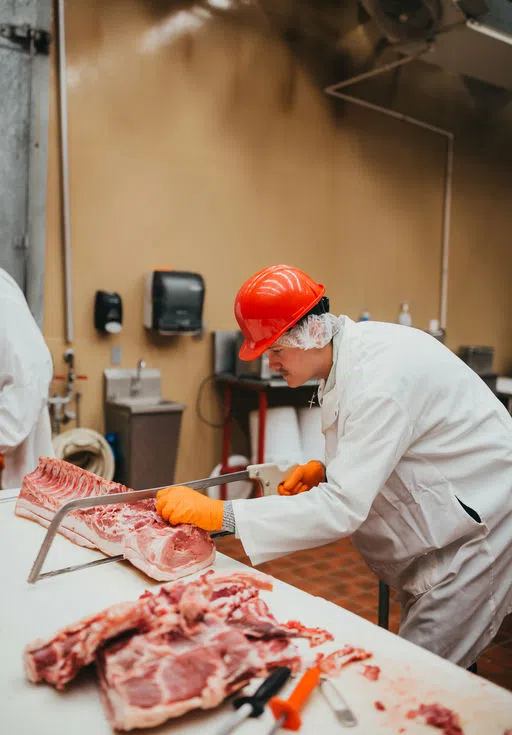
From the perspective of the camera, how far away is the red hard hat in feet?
5.64

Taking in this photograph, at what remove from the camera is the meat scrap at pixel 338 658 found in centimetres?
123

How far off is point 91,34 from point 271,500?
3.99 metres

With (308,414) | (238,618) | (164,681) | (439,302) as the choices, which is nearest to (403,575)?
(238,618)

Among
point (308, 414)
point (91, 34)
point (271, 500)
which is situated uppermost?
point (91, 34)

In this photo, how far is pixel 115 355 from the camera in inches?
179

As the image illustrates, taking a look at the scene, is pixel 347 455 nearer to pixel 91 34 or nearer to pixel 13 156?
pixel 13 156

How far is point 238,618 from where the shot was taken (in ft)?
4.42

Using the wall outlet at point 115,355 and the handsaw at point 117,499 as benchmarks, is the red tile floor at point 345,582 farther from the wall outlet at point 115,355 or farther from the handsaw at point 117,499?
the handsaw at point 117,499

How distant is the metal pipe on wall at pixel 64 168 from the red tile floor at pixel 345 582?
202cm

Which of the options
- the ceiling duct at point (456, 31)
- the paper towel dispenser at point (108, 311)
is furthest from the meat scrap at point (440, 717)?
the ceiling duct at point (456, 31)

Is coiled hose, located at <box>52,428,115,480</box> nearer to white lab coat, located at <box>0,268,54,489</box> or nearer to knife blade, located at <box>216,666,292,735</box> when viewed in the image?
white lab coat, located at <box>0,268,54,489</box>

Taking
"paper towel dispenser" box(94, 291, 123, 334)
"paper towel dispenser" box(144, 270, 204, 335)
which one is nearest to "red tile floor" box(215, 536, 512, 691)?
"paper towel dispenser" box(144, 270, 204, 335)

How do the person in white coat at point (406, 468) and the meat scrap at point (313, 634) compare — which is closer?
the meat scrap at point (313, 634)

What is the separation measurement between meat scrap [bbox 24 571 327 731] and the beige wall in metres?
3.32
